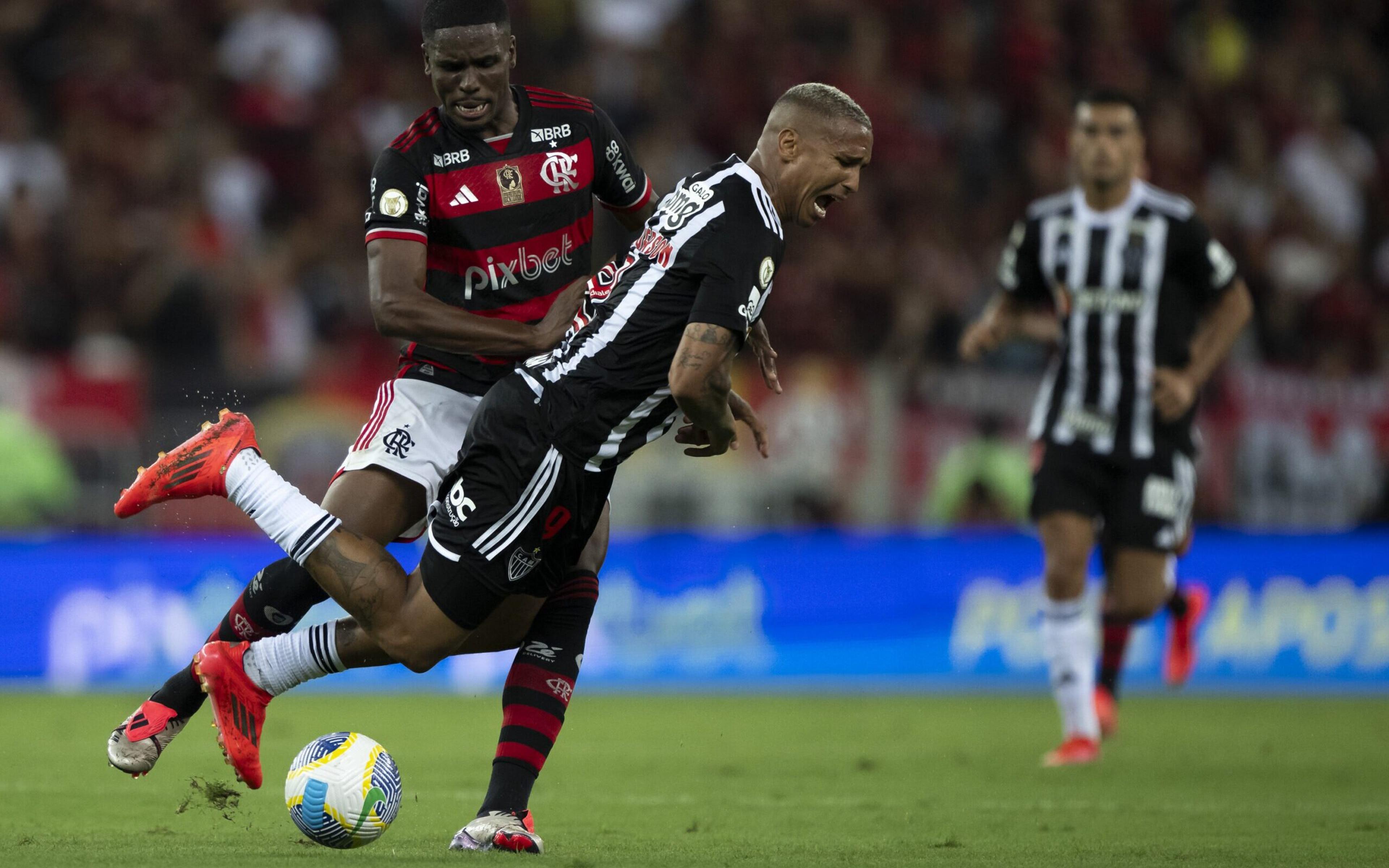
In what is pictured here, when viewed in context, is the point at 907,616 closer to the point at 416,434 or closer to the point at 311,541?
the point at 416,434

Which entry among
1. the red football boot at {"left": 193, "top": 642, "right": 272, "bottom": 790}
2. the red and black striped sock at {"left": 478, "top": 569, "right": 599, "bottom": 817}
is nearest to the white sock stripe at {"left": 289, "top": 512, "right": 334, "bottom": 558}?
the red football boot at {"left": 193, "top": 642, "right": 272, "bottom": 790}

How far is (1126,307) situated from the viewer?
7863mm

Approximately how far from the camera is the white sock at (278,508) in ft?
16.2

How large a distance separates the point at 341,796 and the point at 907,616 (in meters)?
6.92

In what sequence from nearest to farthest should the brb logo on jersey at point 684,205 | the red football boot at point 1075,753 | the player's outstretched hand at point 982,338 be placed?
the brb logo on jersey at point 684,205 < the red football boot at point 1075,753 < the player's outstretched hand at point 982,338

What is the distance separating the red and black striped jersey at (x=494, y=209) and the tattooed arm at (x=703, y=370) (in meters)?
1.03

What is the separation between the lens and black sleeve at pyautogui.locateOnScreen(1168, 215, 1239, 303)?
784 cm

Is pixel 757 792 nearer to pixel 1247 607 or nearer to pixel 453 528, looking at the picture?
pixel 453 528

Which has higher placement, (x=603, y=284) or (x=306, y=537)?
(x=603, y=284)

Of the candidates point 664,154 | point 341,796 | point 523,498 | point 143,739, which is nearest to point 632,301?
point 523,498

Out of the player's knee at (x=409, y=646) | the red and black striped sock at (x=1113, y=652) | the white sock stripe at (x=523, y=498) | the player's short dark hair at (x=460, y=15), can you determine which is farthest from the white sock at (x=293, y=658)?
the red and black striped sock at (x=1113, y=652)

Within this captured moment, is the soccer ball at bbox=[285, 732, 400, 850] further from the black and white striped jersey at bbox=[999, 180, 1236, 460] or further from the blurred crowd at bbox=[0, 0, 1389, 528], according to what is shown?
the blurred crowd at bbox=[0, 0, 1389, 528]

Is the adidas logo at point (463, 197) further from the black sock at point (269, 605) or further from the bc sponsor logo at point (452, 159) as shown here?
the black sock at point (269, 605)

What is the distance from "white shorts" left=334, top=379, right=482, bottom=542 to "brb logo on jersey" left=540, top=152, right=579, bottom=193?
0.70 metres
